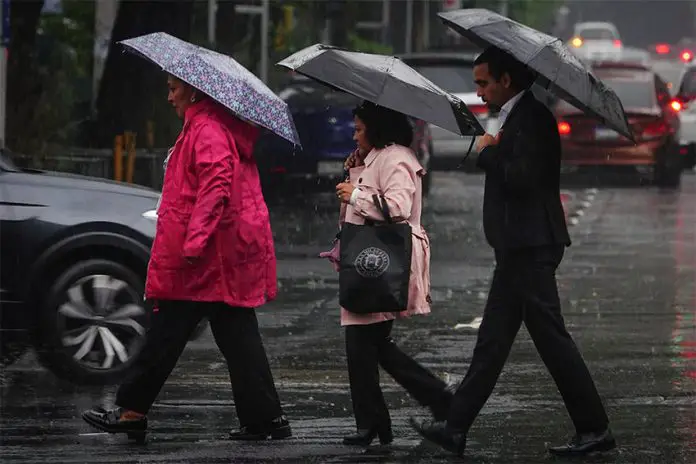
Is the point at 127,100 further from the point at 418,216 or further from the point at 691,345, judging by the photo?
the point at 418,216

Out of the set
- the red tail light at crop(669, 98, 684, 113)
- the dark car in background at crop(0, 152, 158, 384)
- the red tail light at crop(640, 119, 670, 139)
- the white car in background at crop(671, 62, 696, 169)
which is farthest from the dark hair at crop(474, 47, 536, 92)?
the white car in background at crop(671, 62, 696, 169)

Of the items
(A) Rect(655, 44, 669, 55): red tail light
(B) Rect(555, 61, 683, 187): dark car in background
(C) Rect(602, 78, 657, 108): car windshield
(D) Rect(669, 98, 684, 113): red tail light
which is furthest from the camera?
(A) Rect(655, 44, 669, 55): red tail light

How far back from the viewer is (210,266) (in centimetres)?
795

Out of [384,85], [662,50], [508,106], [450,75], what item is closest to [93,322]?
[384,85]

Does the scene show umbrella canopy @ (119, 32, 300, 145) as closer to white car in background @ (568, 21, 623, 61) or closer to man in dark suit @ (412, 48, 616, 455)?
man in dark suit @ (412, 48, 616, 455)

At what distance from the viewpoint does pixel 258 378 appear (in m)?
8.21

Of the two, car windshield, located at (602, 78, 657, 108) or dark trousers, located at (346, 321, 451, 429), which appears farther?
car windshield, located at (602, 78, 657, 108)

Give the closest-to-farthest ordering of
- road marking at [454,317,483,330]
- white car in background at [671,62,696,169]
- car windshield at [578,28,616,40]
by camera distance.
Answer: road marking at [454,317,483,330]
white car in background at [671,62,696,169]
car windshield at [578,28,616,40]

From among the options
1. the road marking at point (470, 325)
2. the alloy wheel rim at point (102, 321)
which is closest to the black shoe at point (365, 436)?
the alloy wheel rim at point (102, 321)

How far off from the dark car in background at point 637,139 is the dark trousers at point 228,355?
58.6 ft

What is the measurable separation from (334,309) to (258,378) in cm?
513

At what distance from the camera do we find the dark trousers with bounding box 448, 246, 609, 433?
Answer: 776 cm

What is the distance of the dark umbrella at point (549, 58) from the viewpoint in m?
7.49

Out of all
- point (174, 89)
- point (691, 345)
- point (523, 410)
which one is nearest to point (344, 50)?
point (174, 89)
